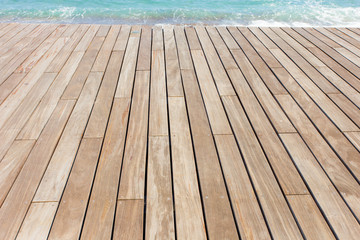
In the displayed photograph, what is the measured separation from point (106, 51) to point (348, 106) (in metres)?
2.04

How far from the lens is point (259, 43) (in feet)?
9.43

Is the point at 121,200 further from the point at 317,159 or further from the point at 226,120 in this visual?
the point at 317,159

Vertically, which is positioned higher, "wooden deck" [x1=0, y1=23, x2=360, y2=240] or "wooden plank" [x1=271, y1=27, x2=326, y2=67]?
"wooden plank" [x1=271, y1=27, x2=326, y2=67]

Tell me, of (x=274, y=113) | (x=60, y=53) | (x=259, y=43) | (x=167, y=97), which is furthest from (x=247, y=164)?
(x=60, y=53)

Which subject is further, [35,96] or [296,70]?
[296,70]

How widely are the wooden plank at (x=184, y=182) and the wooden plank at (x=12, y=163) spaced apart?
76cm

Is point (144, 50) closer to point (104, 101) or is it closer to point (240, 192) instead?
point (104, 101)

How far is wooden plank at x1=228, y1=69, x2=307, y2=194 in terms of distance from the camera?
1350mm

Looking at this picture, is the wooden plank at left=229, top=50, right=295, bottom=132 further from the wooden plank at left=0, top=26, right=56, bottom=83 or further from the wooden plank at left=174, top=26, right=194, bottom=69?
the wooden plank at left=0, top=26, right=56, bottom=83

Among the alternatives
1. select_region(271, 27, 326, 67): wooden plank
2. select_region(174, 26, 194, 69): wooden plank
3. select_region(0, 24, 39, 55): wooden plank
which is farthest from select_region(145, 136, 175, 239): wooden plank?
select_region(0, 24, 39, 55): wooden plank

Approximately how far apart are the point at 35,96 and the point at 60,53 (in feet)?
2.54

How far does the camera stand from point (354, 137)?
165 centimetres

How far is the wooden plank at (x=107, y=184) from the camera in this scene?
1143mm

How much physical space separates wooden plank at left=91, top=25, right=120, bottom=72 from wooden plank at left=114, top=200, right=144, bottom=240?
54.9 inches
